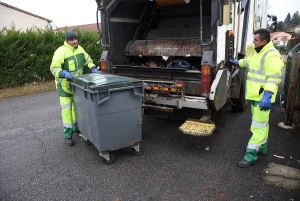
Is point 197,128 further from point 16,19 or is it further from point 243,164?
point 16,19

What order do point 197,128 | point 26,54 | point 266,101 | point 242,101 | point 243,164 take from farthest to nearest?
point 26,54
point 242,101
point 197,128
point 243,164
point 266,101

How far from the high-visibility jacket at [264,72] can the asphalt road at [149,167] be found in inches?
34.3

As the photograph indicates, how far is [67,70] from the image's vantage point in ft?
12.0

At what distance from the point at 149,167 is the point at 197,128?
77 centimetres

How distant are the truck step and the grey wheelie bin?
61 cm

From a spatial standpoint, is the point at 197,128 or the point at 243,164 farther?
the point at 197,128

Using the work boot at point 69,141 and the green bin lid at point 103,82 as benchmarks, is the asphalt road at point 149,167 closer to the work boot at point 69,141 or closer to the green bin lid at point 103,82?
the work boot at point 69,141

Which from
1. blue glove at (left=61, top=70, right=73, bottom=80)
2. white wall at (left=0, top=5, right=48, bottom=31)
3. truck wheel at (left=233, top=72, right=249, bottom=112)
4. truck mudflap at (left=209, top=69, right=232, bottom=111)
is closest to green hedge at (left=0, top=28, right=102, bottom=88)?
blue glove at (left=61, top=70, right=73, bottom=80)

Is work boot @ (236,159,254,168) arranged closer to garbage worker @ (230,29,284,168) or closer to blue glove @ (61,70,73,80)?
garbage worker @ (230,29,284,168)

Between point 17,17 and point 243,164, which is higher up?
point 17,17

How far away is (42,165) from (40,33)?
279 inches

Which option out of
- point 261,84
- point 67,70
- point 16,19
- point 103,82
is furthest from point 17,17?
point 261,84

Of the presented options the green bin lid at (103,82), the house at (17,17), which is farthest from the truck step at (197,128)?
the house at (17,17)

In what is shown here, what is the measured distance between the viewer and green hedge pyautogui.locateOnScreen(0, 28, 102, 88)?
8047 mm
